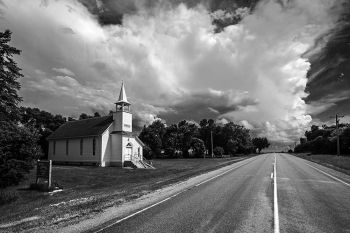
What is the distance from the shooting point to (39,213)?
11.4 m

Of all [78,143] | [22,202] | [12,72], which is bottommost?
[22,202]

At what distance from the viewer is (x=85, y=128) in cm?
4744

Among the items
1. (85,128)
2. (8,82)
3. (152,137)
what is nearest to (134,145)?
(85,128)

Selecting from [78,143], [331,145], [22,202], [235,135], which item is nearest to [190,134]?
[235,135]

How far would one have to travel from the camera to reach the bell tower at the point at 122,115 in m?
43.0

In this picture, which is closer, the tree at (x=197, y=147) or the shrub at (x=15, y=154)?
the shrub at (x=15, y=154)

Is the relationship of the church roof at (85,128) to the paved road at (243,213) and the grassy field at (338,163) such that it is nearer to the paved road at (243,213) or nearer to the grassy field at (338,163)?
the grassy field at (338,163)

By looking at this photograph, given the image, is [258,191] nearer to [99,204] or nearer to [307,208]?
[307,208]

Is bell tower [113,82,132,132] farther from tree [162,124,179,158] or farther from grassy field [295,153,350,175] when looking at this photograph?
tree [162,124,179,158]

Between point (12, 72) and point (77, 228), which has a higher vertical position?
point (12, 72)

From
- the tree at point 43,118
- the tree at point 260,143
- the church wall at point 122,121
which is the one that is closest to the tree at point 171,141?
the tree at point 43,118

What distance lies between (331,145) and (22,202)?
10050cm

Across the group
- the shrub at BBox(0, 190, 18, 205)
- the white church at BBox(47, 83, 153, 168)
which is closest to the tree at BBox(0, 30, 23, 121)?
the shrub at BBox(0, 190, 18, 205)

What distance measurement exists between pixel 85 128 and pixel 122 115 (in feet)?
26.4
